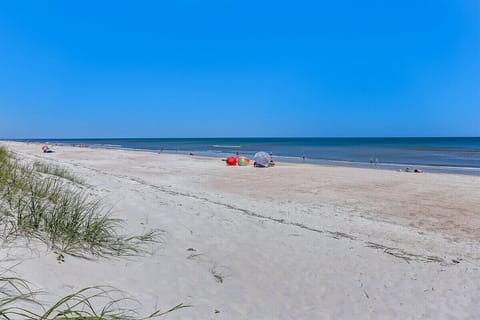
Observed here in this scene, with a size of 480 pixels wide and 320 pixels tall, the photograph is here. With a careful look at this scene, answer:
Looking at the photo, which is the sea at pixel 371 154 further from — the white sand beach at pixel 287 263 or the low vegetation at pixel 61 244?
the low vegetation at pixel 61 244

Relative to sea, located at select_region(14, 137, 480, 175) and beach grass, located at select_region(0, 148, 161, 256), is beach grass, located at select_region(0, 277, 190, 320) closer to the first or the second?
beach grass, located at select_region(0, 148, 161, 256)

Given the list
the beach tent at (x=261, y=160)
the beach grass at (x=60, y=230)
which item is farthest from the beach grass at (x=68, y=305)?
the beach tent at (x=261, y=160)

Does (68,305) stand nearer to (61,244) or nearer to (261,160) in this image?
(61,244)

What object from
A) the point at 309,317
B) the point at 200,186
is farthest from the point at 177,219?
the point at 200,186

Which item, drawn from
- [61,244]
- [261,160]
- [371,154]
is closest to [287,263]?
[61,244]

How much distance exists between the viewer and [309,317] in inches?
123

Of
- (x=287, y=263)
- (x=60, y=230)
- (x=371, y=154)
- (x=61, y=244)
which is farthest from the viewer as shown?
(x=371, y=154)

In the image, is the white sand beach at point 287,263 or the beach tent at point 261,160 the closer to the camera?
the white sand beach at point 287,263

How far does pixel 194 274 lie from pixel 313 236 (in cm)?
289

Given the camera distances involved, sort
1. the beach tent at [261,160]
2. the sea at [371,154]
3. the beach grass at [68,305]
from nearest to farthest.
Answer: the beach grass at [68,305]
the beach tent at [261,160]
the sea at [371,154]

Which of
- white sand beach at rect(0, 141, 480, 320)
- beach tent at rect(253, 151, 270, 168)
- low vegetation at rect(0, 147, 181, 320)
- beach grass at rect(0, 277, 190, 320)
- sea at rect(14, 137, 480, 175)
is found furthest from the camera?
sea at rect(14, 137, 480, 175)

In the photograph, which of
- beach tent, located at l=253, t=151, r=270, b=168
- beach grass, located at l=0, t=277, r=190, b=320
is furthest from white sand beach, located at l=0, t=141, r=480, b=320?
beach tent, located at l=253, t=151, r=270, b=168

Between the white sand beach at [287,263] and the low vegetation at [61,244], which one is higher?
the low vegetation at [61,244]

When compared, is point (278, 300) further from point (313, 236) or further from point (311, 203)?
point (311, 203)
